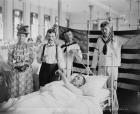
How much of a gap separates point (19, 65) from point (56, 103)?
569mm

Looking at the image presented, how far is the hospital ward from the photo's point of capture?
1.94 m

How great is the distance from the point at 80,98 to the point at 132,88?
0.92 m

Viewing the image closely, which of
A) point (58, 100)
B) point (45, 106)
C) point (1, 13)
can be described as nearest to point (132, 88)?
point (58, 100)

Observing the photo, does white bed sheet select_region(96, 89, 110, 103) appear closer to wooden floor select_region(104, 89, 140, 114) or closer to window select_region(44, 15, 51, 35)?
wooden floor select_region(104, 89, 140, 114)

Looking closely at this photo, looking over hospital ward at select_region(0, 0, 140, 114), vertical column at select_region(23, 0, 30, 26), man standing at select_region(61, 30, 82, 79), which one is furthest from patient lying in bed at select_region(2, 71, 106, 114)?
vertical column at select_region(23, 0, 30, 26)

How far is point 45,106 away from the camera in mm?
1612

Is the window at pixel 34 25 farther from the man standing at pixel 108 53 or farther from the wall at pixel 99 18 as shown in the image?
the man standing at pixel 108 53

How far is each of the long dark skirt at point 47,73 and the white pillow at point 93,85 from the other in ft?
1.21

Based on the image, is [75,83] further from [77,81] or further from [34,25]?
[34,25]

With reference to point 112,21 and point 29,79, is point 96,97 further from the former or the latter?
point 112,21

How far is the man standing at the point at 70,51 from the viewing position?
94.8 inches

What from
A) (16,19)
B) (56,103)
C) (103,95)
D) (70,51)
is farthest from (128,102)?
(16,19)

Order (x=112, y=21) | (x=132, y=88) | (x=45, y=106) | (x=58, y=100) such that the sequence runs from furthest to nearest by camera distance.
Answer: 1. (x=132, y=88)
2. (x=112, y=21)
3. (x=58, y=100)
4. (x=45, y=106)

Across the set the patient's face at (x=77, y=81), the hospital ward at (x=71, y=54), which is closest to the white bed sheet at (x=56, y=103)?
the hospital ward at (x=71, y=54)
